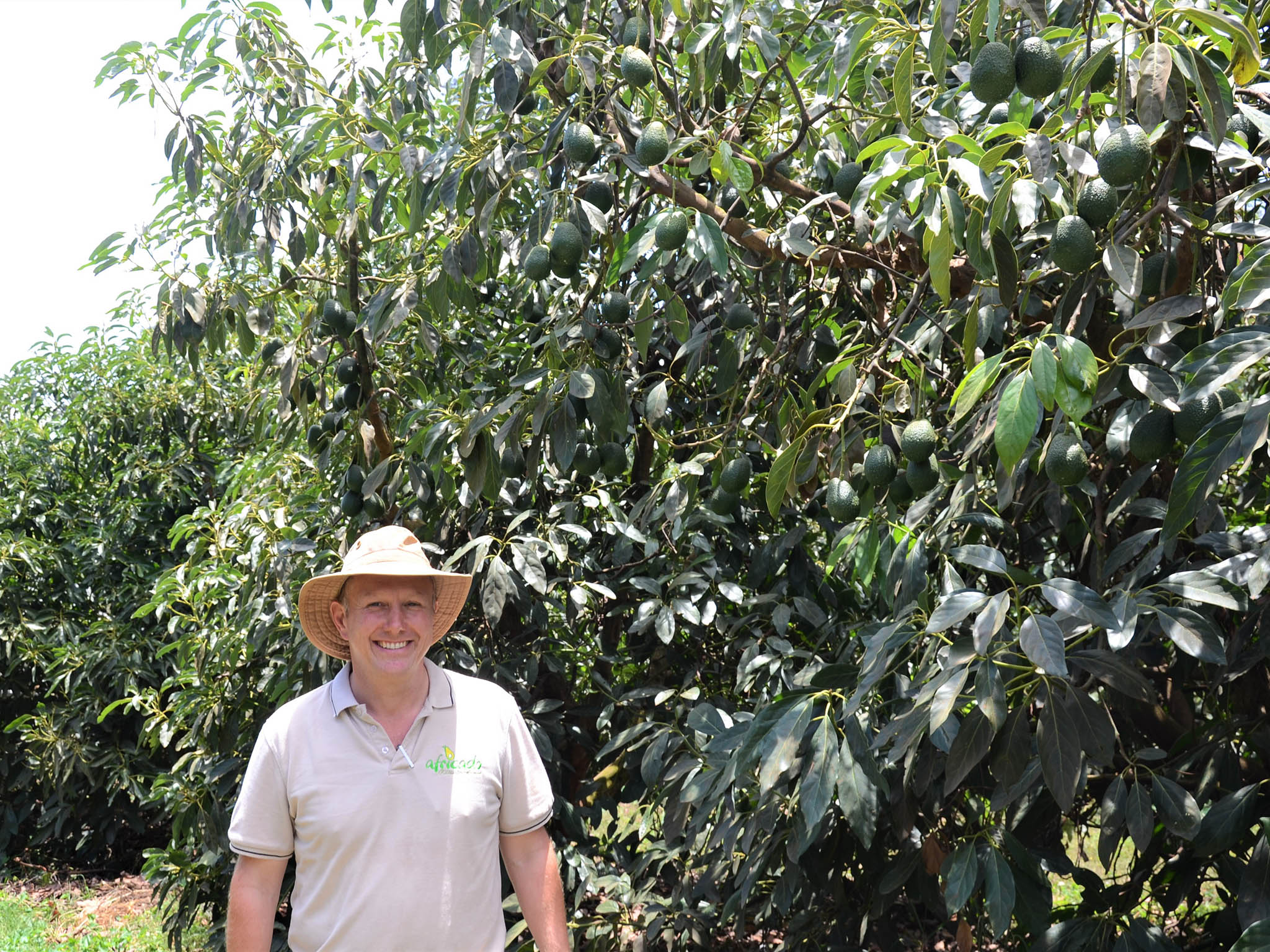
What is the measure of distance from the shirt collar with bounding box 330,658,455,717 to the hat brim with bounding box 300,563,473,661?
0.33 feet

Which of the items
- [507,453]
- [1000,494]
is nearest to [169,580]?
[507,453]

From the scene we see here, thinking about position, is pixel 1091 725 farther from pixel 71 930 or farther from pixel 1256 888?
pixel 71 930

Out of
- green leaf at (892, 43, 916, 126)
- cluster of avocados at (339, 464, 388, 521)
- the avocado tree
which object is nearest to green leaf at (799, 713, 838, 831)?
the avocado tree

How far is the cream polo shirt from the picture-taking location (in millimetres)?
1985

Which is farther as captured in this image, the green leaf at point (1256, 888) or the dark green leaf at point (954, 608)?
the green leaf at point (1256, 888)

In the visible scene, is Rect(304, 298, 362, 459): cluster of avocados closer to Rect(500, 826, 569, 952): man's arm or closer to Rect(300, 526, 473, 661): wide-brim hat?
Rect(300, 526, 473, 661): wide-brim hat

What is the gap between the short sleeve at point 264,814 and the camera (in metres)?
2.02

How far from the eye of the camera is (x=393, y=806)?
201 cm

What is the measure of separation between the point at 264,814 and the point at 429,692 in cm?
34

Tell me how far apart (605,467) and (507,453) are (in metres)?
0.24

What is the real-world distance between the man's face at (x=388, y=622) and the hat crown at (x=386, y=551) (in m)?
0.04

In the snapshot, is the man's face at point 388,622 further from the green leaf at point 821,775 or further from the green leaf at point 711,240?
the green leaf at point 711,240

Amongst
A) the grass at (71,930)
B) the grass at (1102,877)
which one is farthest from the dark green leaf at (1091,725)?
the grass at (71,930)

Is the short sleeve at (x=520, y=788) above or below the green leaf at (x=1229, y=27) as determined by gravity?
below
